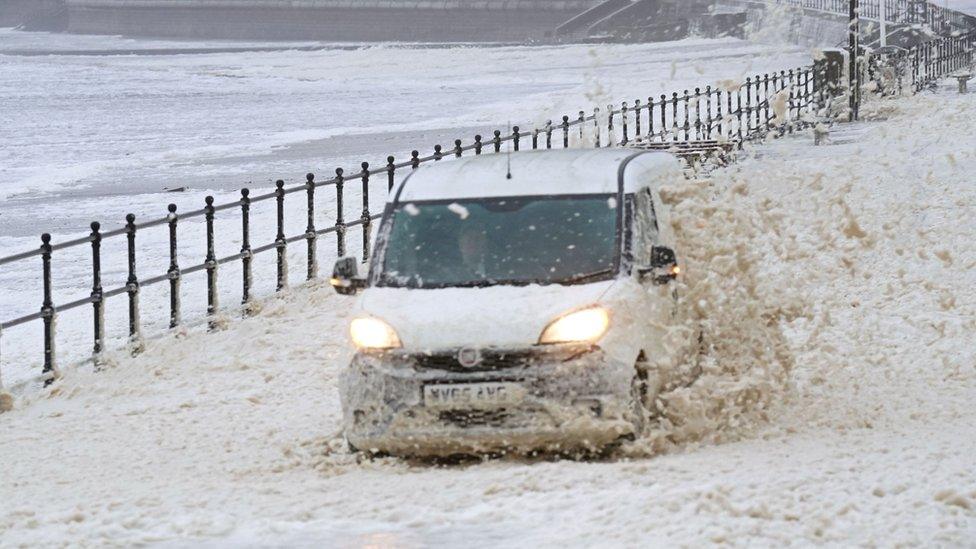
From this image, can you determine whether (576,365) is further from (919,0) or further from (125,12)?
(125,12)

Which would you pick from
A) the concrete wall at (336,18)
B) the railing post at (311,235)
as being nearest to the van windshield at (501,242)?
the railing post at (311,235)

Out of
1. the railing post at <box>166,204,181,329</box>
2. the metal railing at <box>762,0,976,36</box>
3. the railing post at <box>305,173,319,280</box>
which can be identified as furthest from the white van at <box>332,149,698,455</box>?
the metal railing at <box>762,0,976,36</box>

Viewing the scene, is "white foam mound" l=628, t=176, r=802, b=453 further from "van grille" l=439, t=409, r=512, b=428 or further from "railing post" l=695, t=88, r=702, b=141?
"railing post" l=695, t=88, r=702, b=141

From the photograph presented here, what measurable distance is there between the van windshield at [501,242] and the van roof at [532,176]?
0.19ft

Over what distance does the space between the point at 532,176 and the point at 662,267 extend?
0.87m

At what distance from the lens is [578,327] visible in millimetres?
7840

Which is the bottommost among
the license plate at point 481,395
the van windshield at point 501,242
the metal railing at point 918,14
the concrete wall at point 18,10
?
the license plate at point 481,395

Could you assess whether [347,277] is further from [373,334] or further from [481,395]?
[481,395]

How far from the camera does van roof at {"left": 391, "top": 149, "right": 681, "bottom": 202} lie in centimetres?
868

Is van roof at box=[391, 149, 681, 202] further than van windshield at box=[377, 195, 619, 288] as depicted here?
Yes

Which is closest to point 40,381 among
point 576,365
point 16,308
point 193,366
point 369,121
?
point 193,366

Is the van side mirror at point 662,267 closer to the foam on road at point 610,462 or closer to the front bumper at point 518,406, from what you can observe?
the front bumper at point 518,406

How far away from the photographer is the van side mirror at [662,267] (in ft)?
27.3

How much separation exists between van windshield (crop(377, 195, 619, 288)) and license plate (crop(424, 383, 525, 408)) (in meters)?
0.66
